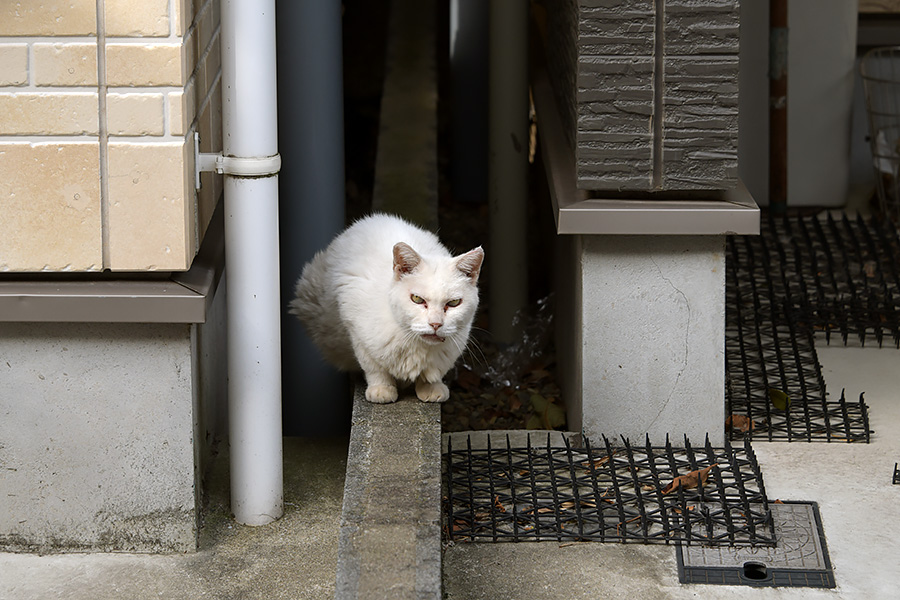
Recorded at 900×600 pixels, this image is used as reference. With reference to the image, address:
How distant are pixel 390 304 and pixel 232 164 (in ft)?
2.33

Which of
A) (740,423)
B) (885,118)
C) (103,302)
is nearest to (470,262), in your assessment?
(103,302)

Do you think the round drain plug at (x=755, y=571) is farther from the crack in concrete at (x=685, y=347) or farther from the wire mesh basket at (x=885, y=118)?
the wire mesh basket at (x=885, y=118)

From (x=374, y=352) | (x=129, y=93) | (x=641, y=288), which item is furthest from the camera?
(x=641, y=288)

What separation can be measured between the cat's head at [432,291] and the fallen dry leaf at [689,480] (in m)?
0.92

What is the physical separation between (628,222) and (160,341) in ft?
5.48

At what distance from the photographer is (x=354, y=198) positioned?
7.39 m

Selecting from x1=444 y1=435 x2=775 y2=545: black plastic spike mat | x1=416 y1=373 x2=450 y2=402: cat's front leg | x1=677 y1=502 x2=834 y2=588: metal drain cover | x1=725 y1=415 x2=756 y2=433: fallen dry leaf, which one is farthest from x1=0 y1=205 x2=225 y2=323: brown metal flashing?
x1=725 y1=415 x2=756 y2=433: fallen dry leaf

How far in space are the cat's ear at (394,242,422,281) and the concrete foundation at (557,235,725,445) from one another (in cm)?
79

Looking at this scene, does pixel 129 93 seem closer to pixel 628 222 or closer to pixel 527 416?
pixel 628 222

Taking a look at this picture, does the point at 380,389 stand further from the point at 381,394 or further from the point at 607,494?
the point at 607,494

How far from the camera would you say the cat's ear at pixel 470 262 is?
377 centimetres

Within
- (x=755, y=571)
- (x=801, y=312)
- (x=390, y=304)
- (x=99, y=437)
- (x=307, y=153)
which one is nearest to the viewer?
(x=755, y=571)

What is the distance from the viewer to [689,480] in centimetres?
404

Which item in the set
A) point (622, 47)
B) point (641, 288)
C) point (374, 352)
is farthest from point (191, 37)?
point (641, 288)
